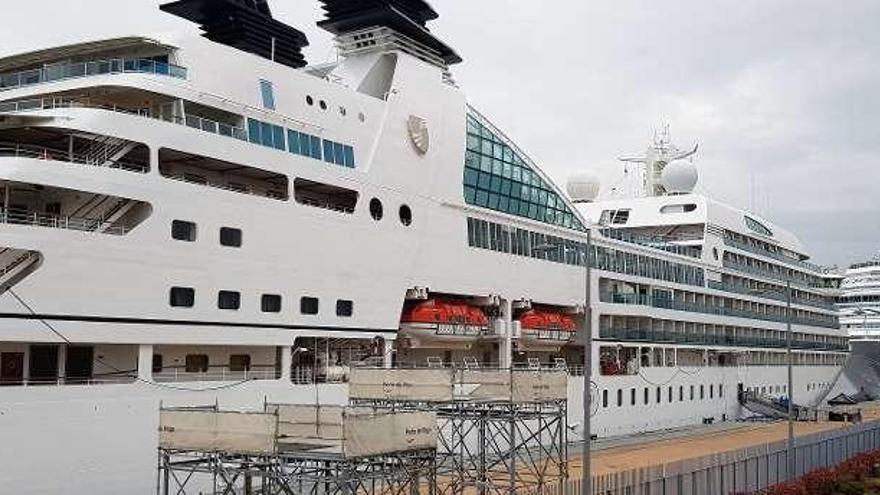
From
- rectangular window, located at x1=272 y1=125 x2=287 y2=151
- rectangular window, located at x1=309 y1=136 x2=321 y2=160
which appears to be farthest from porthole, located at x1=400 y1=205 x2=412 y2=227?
rectangular window, located at x1=272 y1=125 x2=287 y2=151

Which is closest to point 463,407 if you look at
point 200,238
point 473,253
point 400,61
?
point 200,238

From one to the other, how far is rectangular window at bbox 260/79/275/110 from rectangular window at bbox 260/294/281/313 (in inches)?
241

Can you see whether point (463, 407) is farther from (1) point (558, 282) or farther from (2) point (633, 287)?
(2) point (633, 287)

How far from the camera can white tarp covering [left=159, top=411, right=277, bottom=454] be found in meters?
17.8

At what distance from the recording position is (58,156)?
85.5 feet

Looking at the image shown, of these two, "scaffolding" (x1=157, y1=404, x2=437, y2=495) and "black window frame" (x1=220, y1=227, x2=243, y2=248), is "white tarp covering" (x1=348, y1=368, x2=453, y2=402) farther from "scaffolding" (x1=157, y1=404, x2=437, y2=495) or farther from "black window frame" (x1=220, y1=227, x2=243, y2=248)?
"scaffolding" (x1=157, y1=404, x2=437, y2=495)

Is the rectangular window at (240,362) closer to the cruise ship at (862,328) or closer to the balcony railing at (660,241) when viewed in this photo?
the balcony railing at (660,241)

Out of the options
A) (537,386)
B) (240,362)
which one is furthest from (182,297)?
(537,386)

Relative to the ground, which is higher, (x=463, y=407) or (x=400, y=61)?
(x=400, y=61)

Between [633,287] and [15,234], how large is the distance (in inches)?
1485

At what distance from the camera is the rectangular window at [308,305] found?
29.7 metres

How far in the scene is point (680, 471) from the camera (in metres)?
27.8

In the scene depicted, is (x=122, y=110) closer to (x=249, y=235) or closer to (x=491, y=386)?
(x=249, y=235)

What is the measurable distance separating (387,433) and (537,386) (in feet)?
29.0
